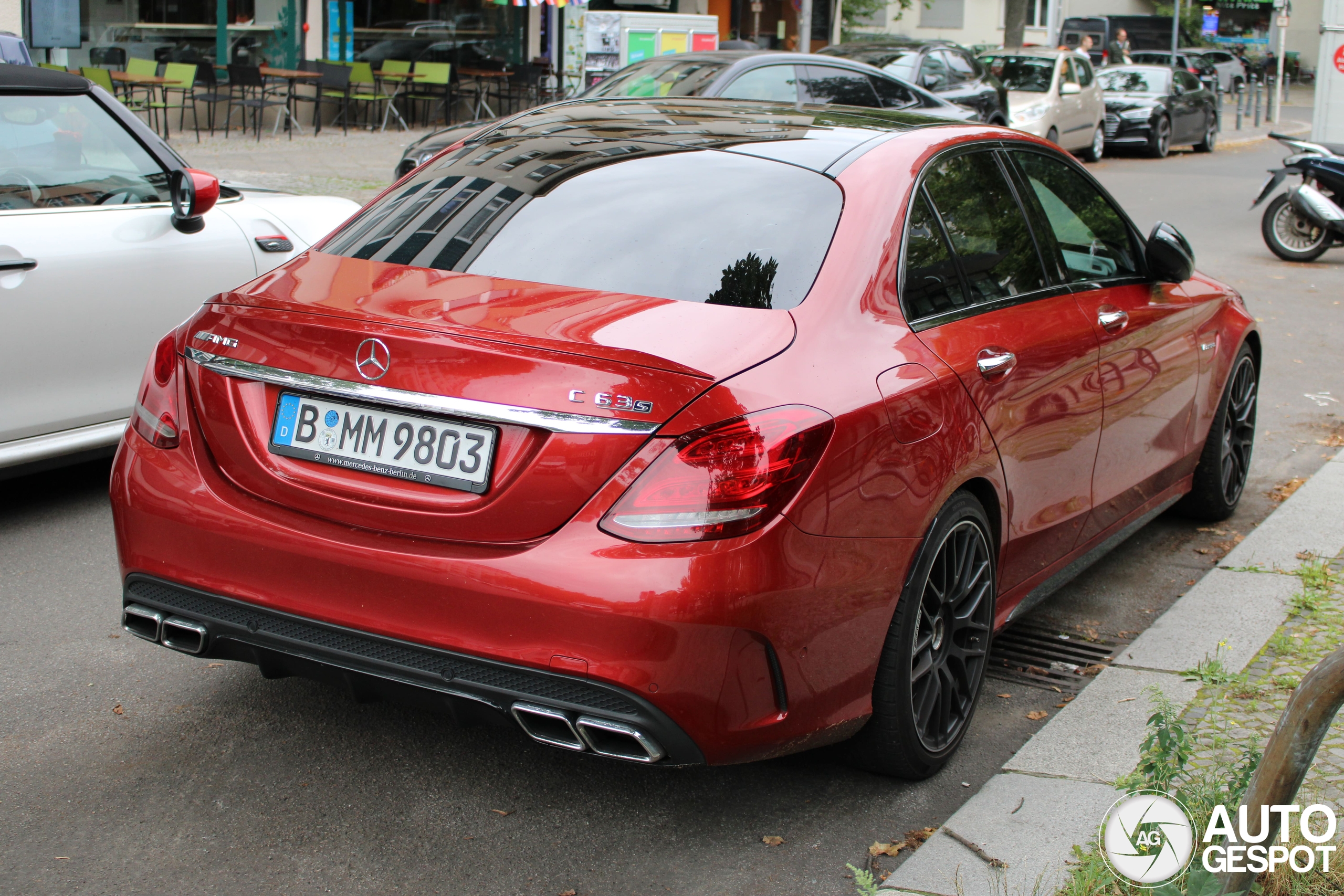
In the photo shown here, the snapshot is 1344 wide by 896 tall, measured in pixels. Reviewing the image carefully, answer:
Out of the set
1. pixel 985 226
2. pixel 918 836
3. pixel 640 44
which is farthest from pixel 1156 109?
pixel 918 836

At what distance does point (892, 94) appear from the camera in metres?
14.2

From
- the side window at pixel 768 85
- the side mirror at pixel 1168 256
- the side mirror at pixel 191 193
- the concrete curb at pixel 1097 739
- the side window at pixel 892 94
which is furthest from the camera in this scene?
the side window at pixel 892 94

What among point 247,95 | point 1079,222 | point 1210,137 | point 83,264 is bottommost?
point 83,264

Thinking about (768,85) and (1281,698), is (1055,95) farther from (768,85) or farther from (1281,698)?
(1281,698)

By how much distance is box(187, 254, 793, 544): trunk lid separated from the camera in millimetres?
2762

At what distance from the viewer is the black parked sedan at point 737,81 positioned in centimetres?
1187

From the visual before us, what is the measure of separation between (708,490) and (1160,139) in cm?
2344

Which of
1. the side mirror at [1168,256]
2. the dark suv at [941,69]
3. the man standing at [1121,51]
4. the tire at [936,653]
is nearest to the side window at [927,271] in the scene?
the tire at [936,653]

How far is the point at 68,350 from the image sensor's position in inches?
206

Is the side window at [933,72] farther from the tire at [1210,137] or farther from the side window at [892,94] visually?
the tire at [1210,137]

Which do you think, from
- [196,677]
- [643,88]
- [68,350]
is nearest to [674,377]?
[196,677]

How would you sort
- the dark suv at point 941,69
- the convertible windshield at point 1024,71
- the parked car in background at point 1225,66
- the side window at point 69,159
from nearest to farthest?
the side window at point 69,159, the dark suv at point 941,69, the convertible windshield at point 1024,71, the parked car in background at point 1225,66

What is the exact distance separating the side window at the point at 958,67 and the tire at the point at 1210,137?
9.45 m

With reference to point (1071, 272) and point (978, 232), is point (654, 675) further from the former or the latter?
point (1071, 272)
